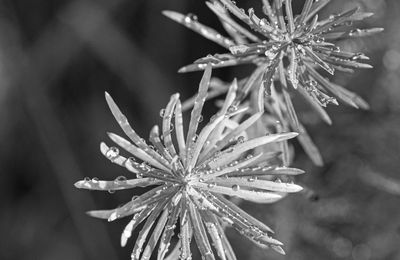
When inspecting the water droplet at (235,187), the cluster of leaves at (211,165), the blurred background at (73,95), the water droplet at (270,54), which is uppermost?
the blurred background at (73,95)

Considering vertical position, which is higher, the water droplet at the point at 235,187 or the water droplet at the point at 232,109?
the water droplet at the point at 232,109

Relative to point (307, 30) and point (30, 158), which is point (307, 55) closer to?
point (307, 30)

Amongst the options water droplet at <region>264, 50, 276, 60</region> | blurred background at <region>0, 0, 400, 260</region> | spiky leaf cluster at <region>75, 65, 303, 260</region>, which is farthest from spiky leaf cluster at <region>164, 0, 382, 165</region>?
blurred background at <region>0, 0, 400, 260</region>

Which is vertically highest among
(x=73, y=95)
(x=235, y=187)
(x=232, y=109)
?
(x=73, y=95)

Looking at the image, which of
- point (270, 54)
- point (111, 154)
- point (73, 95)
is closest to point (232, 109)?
point (270, 54)

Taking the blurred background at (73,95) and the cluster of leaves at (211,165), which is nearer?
the cluster of leaves at (211,165)

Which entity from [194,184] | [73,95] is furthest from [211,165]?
[73,95]

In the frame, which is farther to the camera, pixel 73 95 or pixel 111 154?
pixel 73 95

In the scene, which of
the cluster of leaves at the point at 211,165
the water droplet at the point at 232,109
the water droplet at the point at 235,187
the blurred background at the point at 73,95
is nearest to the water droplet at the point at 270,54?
the cluster of leaves at the point at 211,165

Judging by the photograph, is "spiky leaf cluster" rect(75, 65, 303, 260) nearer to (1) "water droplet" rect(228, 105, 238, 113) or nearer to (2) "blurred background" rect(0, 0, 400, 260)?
(1) "water droplet" rect(228, 105, 238, 113)

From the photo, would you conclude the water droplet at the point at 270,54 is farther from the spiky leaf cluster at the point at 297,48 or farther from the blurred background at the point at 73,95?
the blurred background at the point at 73,95

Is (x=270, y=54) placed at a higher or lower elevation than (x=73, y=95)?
lower

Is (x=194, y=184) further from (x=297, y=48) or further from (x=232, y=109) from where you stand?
(x=297, y=48)

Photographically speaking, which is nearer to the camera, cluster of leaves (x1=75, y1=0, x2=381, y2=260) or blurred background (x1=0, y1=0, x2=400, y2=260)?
cluster of leaves (x1=75, y1=0, x2=381, y2=260)
